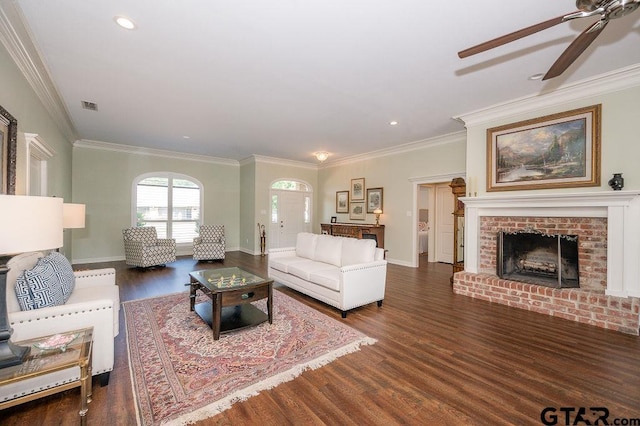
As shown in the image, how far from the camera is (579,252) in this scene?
365 centimetres

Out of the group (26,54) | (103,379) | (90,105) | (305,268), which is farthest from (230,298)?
(90,105)

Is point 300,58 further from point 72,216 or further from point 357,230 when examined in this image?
point 357,230

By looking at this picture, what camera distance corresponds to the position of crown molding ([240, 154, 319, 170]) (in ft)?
26.2

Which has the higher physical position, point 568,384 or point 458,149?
point 458,149

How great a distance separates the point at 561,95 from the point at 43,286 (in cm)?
581

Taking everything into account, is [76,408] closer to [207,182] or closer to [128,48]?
[128,48]

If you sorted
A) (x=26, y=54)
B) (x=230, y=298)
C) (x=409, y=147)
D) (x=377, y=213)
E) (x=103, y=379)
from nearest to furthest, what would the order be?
1. (x=103, y=379)
2. (x=26, y=54)
3. (x=230, y=298)
4. (x=409, y=147)
5. (x=377, y=213)

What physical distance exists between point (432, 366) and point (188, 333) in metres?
2.35

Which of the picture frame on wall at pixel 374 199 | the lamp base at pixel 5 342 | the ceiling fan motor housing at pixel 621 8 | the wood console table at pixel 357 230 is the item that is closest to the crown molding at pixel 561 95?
Result: the ceiling fan motor housing at pixel 621 8

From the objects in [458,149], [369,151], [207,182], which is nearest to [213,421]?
[458,149]

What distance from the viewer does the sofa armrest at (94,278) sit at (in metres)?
3.00

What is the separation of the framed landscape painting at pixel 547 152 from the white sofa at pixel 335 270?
2.30 metres

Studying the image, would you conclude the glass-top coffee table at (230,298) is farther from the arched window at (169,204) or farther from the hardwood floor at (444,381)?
the arched window at (169,204)

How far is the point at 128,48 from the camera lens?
2.79 m
